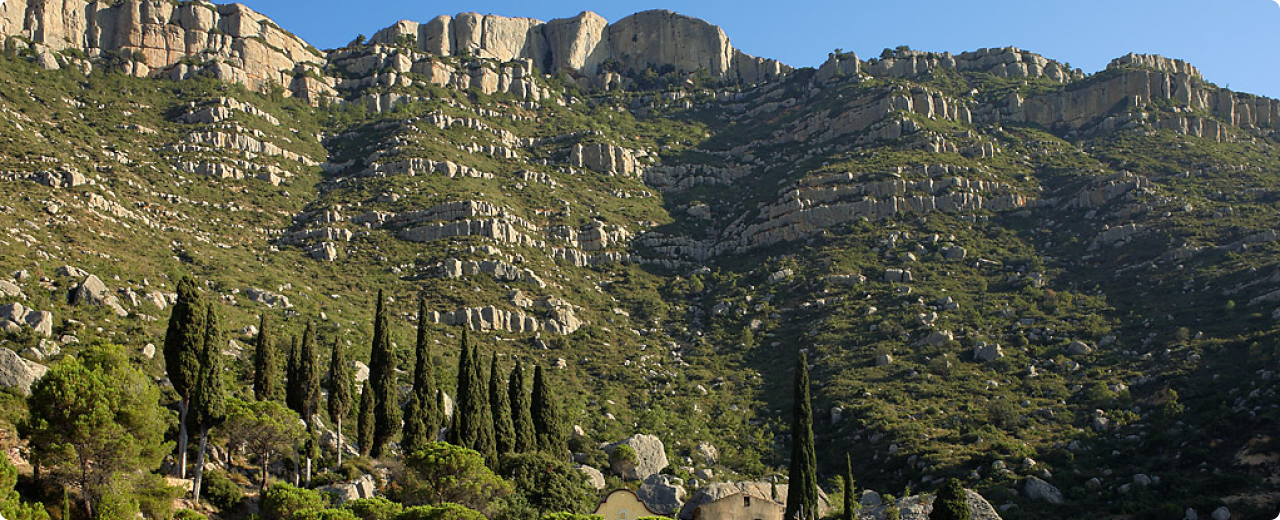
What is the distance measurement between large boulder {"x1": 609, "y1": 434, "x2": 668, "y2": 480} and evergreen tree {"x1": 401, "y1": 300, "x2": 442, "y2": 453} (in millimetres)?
11470

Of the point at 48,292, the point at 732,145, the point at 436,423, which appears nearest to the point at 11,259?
the point at 48,292

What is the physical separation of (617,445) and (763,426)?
37.6ft

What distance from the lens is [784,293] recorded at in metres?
78.4

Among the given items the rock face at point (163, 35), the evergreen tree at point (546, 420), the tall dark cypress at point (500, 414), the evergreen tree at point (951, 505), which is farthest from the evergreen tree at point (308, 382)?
the rock face at point (163, 35)

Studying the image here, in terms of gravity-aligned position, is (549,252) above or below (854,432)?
above

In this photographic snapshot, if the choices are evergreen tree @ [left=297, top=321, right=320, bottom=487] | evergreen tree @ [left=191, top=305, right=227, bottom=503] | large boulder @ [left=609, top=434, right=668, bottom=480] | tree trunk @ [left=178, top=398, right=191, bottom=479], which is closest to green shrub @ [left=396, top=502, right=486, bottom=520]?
evergreen tree @ [left=191, top=305, right=227, bottom=503]

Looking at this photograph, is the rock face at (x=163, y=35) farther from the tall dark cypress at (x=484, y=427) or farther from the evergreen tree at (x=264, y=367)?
the tall dark cypress at (x=484, y=427)

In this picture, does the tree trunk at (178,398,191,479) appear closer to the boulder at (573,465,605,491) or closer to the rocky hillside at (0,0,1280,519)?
the rocky hillside at (0,0,1280,519)

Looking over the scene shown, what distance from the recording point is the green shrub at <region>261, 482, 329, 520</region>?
3200 cm

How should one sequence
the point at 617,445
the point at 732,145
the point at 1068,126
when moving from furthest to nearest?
the point at 732,145, the point at 1068,126, the point at 617,445

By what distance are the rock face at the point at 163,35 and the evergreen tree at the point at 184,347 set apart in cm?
7247

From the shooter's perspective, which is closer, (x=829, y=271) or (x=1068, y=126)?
(x=829, y=271)

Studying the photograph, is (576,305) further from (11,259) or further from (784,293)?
(11,259)

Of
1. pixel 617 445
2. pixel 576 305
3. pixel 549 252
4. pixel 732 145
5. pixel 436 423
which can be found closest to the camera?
pixel 436 423
